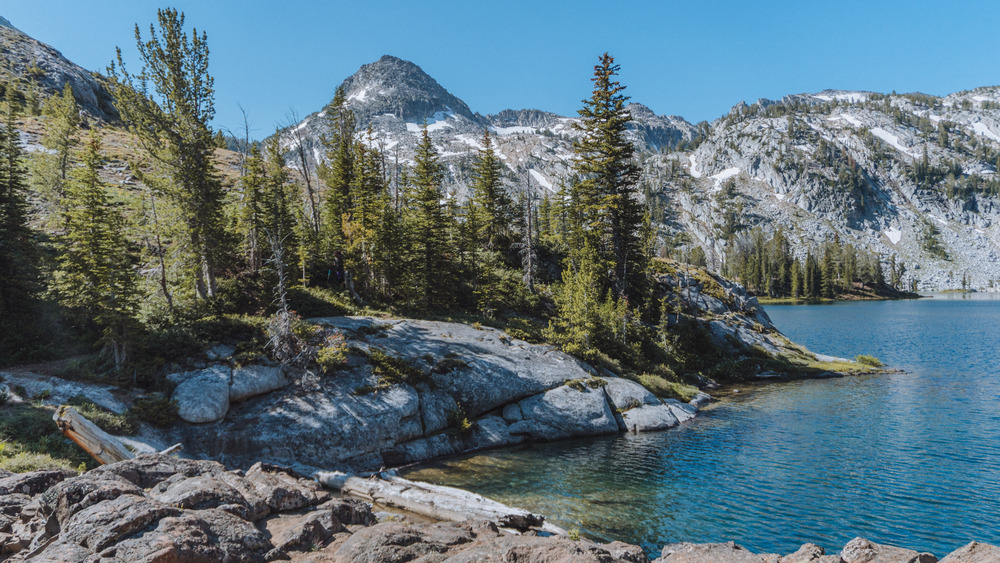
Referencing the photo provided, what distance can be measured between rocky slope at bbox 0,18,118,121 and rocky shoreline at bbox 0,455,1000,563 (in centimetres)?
9423

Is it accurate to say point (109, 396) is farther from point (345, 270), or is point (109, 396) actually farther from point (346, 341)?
point (345, 270)

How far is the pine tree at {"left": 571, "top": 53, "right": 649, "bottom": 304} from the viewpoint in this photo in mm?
42062

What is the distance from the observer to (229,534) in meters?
9.73

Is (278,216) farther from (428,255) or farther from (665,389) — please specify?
(665,389)

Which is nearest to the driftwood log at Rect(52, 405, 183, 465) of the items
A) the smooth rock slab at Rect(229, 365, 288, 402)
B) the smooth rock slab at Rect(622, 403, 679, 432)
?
the smooth rock slab at Rect(229, 365, 288, 402)

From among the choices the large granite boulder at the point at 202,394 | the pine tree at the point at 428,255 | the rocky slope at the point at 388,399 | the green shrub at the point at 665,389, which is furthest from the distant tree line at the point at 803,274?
the large granite boulder at the point at 202,394

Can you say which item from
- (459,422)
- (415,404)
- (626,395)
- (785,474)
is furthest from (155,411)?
(785,474)

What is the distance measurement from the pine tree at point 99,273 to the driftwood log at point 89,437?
597 cm

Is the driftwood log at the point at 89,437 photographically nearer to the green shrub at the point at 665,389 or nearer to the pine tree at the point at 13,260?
the pine tree at the point at 13,260

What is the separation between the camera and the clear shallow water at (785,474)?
50.5 feet

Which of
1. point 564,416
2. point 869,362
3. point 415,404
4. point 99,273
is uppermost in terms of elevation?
point 99,273

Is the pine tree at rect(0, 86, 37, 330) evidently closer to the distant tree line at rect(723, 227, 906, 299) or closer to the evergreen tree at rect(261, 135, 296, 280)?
the evergreen tree at rect(261, 135, 296, 280)

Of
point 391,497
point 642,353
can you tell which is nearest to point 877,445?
point 642,353

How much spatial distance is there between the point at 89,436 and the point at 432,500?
38.3 ft
